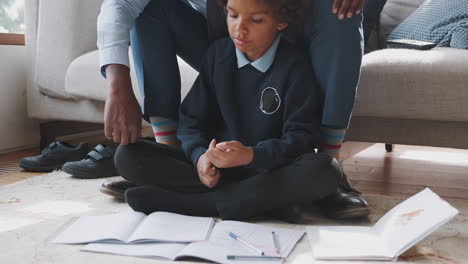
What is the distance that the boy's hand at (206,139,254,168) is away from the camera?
1.03m

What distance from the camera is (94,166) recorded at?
1603 mm

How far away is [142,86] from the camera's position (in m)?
1.31

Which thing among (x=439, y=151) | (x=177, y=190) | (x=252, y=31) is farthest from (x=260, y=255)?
(x=439, y=151)

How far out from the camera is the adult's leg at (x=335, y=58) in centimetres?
116

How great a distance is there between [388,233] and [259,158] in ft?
0.94

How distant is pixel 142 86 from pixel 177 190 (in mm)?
290

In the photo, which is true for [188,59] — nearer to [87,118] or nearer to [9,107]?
[87,118]

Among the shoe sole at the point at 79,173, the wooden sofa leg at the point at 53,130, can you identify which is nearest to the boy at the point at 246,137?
the shoe sole at the point at 79,173

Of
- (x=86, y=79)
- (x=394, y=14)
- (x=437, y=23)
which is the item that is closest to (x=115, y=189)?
(x=86, y=79)

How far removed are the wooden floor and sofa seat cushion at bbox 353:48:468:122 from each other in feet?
0.78

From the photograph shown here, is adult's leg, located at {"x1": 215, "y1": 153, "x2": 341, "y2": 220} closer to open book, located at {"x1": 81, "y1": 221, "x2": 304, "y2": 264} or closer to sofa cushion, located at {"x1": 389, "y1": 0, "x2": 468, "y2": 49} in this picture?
open book, located at {"x1": 81, "y1": 221, "x2": 304, "y2": 264}

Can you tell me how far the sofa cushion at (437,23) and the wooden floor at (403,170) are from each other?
0.43m

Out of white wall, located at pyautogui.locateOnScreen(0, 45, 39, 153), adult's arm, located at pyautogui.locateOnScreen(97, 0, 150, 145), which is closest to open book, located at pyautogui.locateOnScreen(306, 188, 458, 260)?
adult's arm, located at pyautogui.locateOnScreen(97, 0, 150, 145)

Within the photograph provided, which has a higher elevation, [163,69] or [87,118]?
[163,69]
